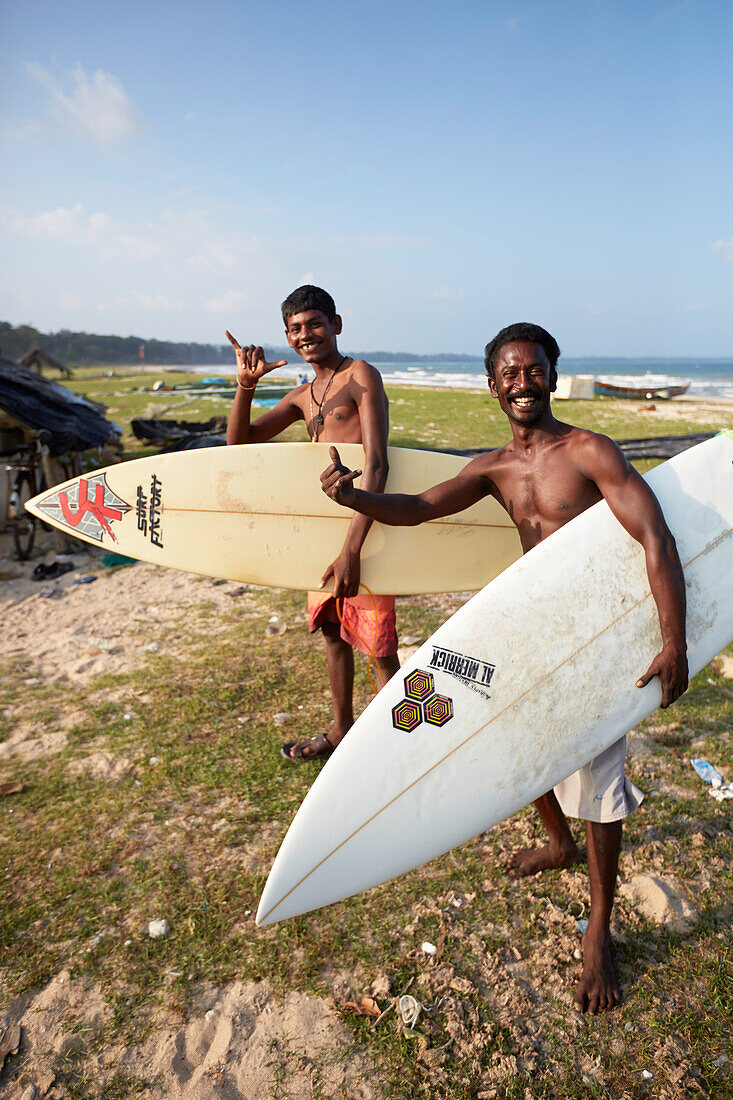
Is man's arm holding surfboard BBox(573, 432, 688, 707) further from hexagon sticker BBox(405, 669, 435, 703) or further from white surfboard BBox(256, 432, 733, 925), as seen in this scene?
hexagon sticker BBox(405, 669, 435, 703)

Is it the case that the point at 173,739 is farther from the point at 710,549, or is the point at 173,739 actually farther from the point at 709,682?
the point at 709,682

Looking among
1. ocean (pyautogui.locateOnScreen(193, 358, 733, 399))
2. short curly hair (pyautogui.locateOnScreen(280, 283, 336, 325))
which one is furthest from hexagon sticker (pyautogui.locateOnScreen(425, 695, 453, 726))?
ocean (pyautogui.locateOnScreen(193, 358, 733, 399))

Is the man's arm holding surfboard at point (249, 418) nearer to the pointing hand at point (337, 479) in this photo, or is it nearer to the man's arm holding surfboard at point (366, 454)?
the man's arm holding surfboard at point (366, 454)

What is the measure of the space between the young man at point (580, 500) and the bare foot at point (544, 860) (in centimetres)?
38

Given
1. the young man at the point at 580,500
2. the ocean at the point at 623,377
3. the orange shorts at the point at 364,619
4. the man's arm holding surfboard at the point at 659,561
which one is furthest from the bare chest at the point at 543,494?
the ocean at the point at 623,377

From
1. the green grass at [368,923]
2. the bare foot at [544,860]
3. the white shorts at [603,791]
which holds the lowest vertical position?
the green grass at [368,923]

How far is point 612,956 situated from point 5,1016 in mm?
1833

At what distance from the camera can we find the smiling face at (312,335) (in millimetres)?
2633

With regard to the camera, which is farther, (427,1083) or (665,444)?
(665,444)

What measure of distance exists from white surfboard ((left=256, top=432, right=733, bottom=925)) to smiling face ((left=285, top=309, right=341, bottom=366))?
1387mm

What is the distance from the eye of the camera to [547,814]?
2250mm

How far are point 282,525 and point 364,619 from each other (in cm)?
80

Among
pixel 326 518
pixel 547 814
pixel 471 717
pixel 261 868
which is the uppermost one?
pixel 326 518

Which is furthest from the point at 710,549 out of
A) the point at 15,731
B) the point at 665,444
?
the point at 665,444
